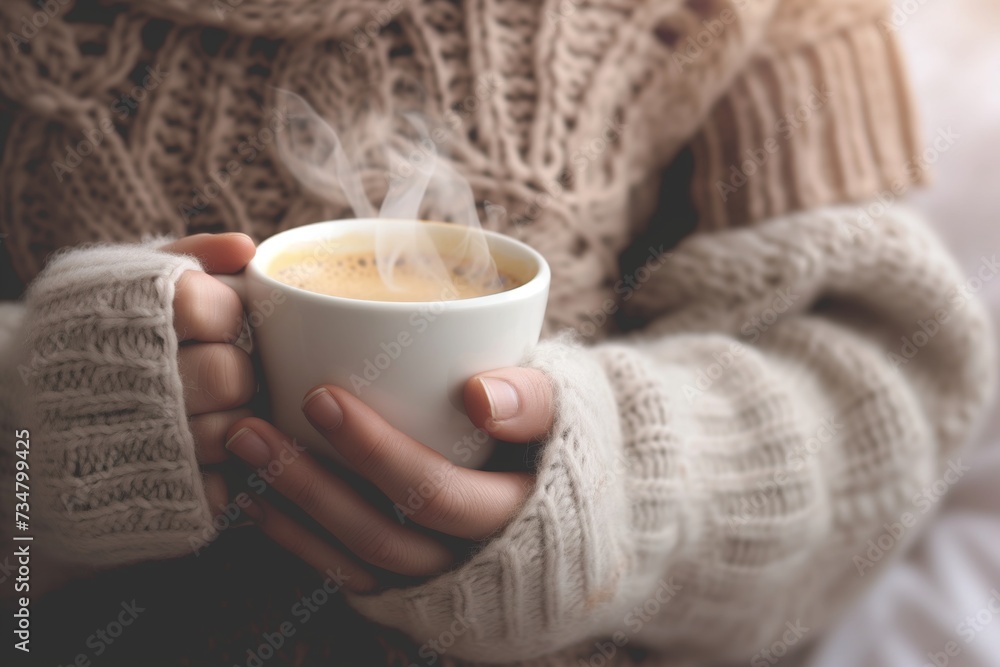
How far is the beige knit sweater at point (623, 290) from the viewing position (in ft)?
1.53

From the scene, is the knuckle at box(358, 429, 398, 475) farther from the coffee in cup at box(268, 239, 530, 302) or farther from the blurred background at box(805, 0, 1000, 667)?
the blurred background at box(805, 0, 1000, 667)

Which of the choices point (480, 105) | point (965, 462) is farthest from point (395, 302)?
point (965, 462)

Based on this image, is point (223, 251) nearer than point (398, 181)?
Yes

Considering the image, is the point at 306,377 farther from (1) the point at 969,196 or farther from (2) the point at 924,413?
(1) the point at 969,196

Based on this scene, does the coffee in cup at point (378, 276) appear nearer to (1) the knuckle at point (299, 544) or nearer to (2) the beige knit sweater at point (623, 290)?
(2) the beige knit sweater at point (623, 290)

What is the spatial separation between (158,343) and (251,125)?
279 mm

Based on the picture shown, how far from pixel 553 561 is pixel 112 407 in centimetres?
28

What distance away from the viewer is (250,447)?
423mm

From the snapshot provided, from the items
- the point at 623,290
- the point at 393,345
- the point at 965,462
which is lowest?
the point at 965,462

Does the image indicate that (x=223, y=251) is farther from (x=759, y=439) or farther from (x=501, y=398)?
(x=759, y=439)

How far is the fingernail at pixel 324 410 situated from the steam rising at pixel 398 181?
4.3 inches

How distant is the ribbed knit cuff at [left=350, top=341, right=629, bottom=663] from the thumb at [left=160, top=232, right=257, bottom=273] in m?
0.18

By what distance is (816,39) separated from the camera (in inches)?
27.7

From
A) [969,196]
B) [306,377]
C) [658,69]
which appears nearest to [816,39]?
[658,69]
